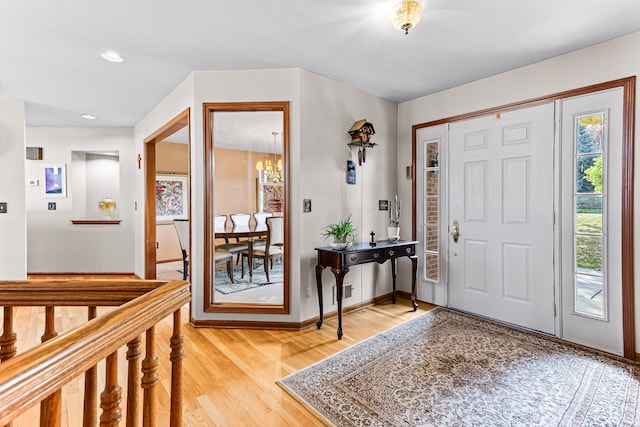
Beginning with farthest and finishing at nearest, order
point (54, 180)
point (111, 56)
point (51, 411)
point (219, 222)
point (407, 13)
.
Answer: point (54, 180) < point (219, 222) < point (111, 56) < point (407, 13) < point (51, 411)

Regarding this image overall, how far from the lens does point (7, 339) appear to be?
99 cm

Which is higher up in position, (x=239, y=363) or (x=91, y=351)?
(x=91, y=351)

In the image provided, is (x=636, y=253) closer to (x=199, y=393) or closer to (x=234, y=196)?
(x=199, y=393)

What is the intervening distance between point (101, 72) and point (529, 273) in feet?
14.3

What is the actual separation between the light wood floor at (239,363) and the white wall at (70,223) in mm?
1820

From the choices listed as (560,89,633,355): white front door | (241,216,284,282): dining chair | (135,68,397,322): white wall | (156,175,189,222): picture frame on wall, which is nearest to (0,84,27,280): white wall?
(135,68,397,322): white wall

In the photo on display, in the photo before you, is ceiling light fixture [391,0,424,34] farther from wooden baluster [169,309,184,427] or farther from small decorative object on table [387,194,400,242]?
wooden baluster [169,309,184,427]

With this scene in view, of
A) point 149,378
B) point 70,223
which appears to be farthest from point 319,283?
point 70,223

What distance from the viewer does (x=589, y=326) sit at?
2.62 m

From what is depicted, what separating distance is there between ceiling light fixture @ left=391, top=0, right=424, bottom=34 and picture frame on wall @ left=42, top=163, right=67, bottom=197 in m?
5.49

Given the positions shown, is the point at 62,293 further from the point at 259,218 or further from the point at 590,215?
the point at 590,215

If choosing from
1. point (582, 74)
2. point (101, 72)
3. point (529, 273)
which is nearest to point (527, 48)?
point (582, 74)

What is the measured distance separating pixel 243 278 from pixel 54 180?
386cm

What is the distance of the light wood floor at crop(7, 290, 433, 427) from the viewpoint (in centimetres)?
183
